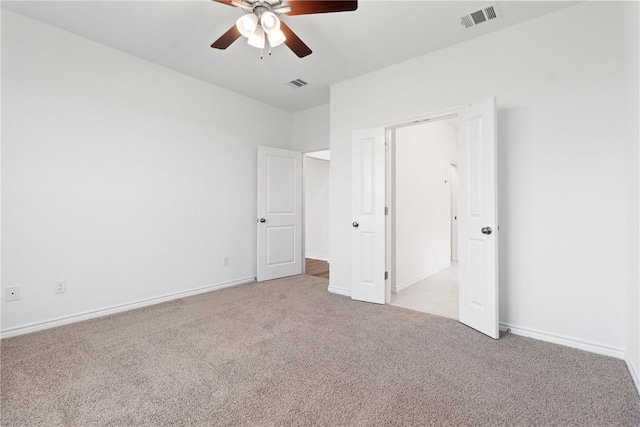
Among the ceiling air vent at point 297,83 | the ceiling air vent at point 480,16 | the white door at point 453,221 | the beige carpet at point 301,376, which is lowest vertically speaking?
the beige carpet at point 301,376

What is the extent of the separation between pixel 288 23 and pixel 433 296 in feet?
11.1

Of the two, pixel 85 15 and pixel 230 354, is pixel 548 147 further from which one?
pixel 85 15

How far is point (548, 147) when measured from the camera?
7.97 ft

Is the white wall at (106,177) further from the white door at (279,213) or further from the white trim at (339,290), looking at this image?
the white trim at (339,290)

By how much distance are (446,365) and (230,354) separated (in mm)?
1532

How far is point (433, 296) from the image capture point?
368cm

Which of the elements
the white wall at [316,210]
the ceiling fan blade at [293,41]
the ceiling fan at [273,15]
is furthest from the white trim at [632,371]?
the white wall at [316,210]

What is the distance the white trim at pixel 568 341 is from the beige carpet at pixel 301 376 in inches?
3.5

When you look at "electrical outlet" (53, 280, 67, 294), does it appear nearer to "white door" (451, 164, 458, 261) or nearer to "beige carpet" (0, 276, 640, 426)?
"beige carpet" (0, 276, 640, 426)

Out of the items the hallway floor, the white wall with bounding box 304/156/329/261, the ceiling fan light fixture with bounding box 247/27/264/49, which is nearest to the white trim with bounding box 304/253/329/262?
the white wall with bounding box 304/156/329/261

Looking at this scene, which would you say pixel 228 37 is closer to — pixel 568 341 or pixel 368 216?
pixel 368 216

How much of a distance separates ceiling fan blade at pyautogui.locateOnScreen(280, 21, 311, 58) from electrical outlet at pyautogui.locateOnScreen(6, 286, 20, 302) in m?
3.06

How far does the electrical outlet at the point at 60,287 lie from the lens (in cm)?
268

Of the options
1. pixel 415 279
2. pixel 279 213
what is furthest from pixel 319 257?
pixel 415 279
